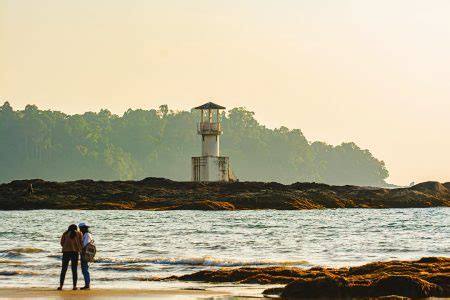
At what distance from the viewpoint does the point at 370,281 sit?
22625 mm

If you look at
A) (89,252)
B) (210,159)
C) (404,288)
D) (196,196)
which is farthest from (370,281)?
(210,159)

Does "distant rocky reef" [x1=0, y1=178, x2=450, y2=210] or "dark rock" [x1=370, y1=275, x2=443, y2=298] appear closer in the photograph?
"dark rock" [x1=370, y1=275, x2=443, y2=298]

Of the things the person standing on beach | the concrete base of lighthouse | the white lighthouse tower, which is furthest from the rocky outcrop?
the concrete base of lighthouse

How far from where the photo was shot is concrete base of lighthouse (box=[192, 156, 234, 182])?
3922 inches

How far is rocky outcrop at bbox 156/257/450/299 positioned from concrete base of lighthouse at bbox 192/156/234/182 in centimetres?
7309

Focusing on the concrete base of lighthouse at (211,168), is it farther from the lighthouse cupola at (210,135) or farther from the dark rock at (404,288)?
the dark rock at (404,288)

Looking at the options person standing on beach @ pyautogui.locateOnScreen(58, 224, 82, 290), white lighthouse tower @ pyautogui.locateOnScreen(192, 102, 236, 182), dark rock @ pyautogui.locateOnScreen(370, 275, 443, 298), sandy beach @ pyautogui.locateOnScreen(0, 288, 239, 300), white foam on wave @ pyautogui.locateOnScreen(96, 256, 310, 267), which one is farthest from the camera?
white lighthouse tower @ pyautogui.locateOnScreen(192, 102, 236, 182)

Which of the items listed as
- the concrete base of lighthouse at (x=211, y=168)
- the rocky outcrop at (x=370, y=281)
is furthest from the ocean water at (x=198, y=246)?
the concrete base of lighthouse at (x=211, y=168)

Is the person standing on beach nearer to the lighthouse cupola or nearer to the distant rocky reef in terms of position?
the distant rocky reef

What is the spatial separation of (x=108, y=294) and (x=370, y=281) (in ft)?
18.4

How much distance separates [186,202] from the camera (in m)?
93.0

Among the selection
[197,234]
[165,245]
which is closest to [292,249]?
[165,245]

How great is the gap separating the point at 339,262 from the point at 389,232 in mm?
20745

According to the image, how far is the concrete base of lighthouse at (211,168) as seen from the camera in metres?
99.6
